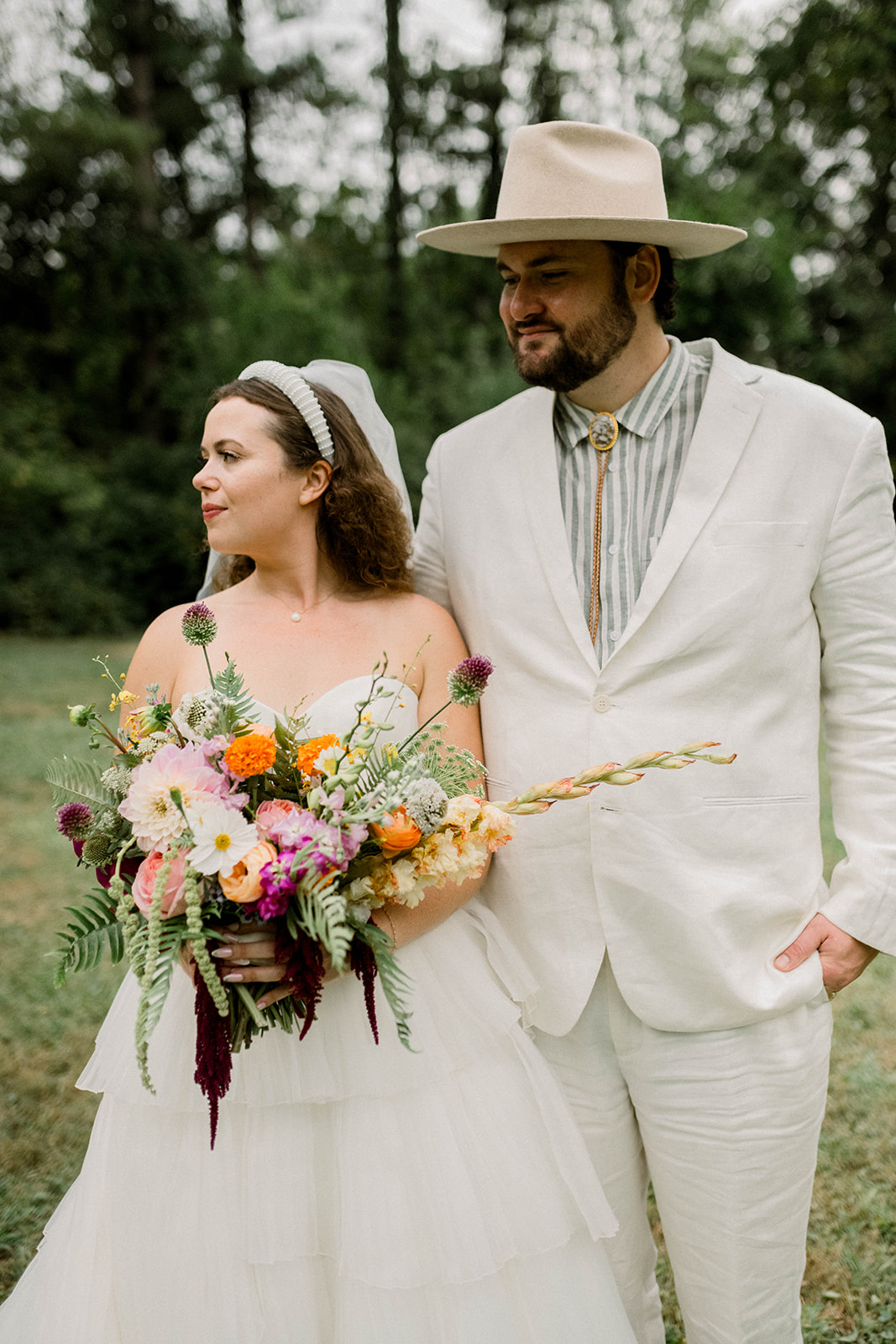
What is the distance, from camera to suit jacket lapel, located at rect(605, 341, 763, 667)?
2.38m

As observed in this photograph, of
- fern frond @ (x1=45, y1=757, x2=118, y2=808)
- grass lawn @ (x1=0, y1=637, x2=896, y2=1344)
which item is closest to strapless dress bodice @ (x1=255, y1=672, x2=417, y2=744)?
fern frond @ (x1=45, y1=757, x2=118, y2=808)

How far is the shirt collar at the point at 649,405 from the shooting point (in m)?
2.58

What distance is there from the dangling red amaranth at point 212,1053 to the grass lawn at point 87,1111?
2.01 metres

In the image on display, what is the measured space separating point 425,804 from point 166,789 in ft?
1.42

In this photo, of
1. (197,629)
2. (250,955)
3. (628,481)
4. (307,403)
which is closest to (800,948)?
(628,481)

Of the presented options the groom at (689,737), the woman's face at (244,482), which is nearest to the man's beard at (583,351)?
the groom at (689,737)

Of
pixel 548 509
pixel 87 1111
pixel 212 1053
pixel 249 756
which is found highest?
pixel 548 509

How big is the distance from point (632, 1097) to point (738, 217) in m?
19.3

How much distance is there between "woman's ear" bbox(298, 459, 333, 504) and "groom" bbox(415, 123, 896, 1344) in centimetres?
51

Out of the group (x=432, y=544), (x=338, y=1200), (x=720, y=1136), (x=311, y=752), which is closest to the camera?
(x=311, y=752)

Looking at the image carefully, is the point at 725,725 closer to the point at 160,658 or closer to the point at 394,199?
the point at 160,658

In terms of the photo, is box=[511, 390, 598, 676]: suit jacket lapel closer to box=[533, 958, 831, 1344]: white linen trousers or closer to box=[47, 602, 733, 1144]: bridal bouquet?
box=[47, 602, 733, 1144]: bridal bouquet

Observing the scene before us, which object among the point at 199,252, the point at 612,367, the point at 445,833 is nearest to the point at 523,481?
the point at 612,367

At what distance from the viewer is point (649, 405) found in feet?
8.51
